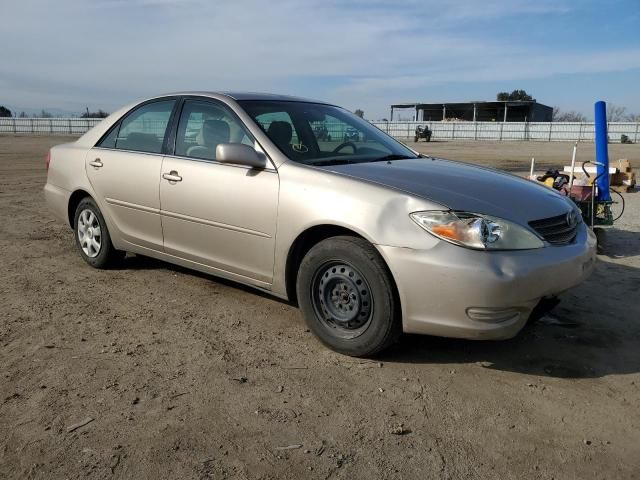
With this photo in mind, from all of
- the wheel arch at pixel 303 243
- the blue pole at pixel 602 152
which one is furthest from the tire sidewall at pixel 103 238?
the blue pole at pixel 602 152

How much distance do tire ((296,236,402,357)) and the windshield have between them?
30.2 inches

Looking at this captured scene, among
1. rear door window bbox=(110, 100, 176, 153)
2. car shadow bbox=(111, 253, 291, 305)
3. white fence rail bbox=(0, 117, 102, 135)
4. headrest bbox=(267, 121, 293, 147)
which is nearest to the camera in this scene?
headrest bbox=(267, 121, 293, 147)

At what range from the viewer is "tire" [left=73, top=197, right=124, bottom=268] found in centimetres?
521

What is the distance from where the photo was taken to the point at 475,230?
310cm

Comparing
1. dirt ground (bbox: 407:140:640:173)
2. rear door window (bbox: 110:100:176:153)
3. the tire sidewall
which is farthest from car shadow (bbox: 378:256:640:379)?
dirt ground (bbox: 407:140:640:173)

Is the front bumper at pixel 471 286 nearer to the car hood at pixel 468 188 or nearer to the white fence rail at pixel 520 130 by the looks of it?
the car hood at pixel 468 188

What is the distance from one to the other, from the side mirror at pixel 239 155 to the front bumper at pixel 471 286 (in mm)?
1127

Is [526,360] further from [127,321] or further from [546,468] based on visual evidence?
[127,321]

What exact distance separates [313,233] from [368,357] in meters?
0.85

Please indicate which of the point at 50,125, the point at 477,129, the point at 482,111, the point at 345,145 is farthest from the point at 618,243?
the point at 482,111

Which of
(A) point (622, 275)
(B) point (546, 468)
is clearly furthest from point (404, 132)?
(B) point (546, 468)

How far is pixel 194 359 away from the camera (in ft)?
11.5

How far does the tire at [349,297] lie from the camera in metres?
3.29

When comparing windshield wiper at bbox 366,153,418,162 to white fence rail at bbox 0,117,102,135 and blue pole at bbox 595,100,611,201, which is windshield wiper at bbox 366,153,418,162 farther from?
white fence rail at bbox 0,117,102,135
